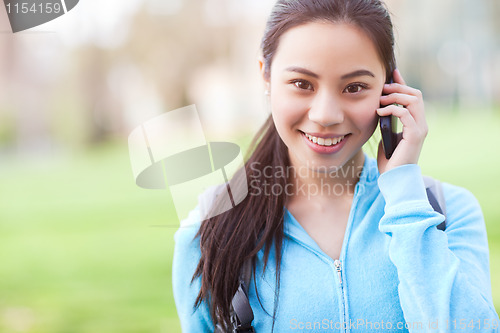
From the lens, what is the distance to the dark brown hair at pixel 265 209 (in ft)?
5.10

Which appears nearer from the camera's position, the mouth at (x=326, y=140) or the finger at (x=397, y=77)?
the mouth at (x=326, y=140)

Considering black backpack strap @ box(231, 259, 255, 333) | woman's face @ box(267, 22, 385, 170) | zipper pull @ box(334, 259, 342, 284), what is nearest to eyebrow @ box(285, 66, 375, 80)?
woman's face @ box(267, 22, 385, 170)

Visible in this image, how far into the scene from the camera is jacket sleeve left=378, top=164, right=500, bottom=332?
142 cm

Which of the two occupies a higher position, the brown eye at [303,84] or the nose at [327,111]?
the brown eye at [303,84]

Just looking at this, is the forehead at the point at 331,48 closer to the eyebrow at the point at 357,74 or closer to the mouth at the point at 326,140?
the eyebrow at the point at 357,74

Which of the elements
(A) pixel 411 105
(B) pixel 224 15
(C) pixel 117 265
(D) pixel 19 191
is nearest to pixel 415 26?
(B) pixel 224 15

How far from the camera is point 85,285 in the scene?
5.20 m

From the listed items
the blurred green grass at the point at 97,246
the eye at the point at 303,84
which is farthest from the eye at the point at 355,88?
the blurred green grass at the point at 97,246

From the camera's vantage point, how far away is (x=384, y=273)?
1.57 metres

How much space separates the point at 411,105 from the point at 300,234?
0.52m

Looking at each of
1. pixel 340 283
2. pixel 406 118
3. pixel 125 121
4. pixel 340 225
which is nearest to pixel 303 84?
pixel 406 118

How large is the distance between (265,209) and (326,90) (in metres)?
0.44

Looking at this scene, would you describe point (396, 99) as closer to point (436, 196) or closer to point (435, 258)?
point (436, 196)

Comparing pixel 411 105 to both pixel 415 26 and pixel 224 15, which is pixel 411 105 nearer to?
pixel 224 15
